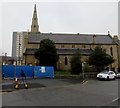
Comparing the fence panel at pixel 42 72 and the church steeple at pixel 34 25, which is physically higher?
the church steeple at pixel 34 25

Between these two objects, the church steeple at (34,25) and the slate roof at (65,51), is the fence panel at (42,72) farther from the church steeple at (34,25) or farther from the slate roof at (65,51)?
the church steeple at (34,25)

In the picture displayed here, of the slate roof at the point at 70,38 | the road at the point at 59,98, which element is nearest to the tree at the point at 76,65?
the slate roof at the point at 70,38

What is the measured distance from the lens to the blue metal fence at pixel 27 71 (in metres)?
21.0

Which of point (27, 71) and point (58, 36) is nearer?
point (27, 71)

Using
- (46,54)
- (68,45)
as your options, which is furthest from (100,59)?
(68,45)

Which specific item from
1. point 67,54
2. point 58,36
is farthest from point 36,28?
point 67,54

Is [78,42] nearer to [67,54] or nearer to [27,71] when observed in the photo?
[67,54]

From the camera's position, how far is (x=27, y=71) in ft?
75.1

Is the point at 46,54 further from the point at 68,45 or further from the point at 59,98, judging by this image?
the point at 59,98

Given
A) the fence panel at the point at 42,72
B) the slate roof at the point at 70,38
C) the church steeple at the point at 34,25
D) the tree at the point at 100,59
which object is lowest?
the fence panel at the point at 42,72

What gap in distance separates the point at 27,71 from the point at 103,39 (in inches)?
1537

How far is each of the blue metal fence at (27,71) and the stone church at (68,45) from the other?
1808cm

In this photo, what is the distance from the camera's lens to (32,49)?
46.4m

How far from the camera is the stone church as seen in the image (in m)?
44.3
